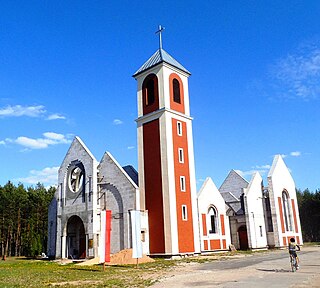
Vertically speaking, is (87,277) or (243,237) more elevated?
(243,237)

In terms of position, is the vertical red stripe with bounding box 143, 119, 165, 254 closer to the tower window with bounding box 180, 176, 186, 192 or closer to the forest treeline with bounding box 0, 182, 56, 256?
the tower window with bounding box 180, 176, 186, 192

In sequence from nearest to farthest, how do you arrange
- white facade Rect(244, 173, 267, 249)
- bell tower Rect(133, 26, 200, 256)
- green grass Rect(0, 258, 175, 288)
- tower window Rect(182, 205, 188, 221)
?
green grass Rect(0, 258, 175, 288) → bell tower Rect(133, 26, 200, 256) → tower window Rect(182, 205, 188, 221) → white facade Rect(244, 173, 267, 249)

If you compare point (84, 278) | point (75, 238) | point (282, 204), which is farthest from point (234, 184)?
point (84, 278)

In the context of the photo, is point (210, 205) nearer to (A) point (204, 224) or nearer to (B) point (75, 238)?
(A) point (204, 224)

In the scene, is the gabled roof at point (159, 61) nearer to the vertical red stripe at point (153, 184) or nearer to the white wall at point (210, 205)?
the vertical red stripe at point (153, 184)

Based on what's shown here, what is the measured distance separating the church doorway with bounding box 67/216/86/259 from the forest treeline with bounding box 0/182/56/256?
22307 millimetres

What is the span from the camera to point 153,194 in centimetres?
3325

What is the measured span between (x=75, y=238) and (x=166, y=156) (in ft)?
46.4

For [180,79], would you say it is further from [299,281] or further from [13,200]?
[13,200]

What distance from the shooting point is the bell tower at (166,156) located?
32.2 m

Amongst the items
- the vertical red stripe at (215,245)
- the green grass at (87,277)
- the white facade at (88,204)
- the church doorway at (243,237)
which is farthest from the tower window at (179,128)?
the church doorway at (243,237)

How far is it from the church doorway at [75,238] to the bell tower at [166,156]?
8868 millimetres

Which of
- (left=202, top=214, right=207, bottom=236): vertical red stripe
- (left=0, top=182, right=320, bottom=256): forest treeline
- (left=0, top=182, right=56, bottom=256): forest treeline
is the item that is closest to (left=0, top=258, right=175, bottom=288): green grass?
(left=202, top=214, right=207, bottom=236): vertical red stripe

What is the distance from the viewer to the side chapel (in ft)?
107
